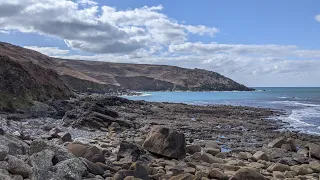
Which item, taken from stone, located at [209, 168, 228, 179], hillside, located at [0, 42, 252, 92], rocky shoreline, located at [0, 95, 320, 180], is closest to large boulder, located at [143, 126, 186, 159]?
rocky shoreline, located at [0, 95, 320, 180]

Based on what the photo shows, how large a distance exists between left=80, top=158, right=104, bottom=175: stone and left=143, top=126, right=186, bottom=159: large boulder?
148 inches

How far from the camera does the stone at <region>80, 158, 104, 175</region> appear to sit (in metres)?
9.72

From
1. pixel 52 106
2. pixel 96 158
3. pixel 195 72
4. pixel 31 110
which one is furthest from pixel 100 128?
pixel 195 72

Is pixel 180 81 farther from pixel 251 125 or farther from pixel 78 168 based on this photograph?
pixel 78 168

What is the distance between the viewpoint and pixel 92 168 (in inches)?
388

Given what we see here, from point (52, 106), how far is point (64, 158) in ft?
69.2

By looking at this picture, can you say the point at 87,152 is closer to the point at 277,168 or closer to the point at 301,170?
the point at 277,168

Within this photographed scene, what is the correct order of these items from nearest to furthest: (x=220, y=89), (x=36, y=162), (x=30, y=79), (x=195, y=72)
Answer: (x=36, y=162) → (x=30, y=79) → (x=220, y=89) → (x=195, y=72)

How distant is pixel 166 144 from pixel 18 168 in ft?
21.3

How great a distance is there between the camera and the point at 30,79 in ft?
110

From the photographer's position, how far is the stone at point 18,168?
8.00m

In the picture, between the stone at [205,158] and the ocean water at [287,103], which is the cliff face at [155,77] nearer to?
the ocean water at [287,103]

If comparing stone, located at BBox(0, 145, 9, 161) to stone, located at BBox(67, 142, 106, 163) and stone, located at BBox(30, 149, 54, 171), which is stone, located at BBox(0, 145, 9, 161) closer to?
stone, located at BBox(30, 149, 54, 171)

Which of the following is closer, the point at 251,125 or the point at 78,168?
the point at 78,168
